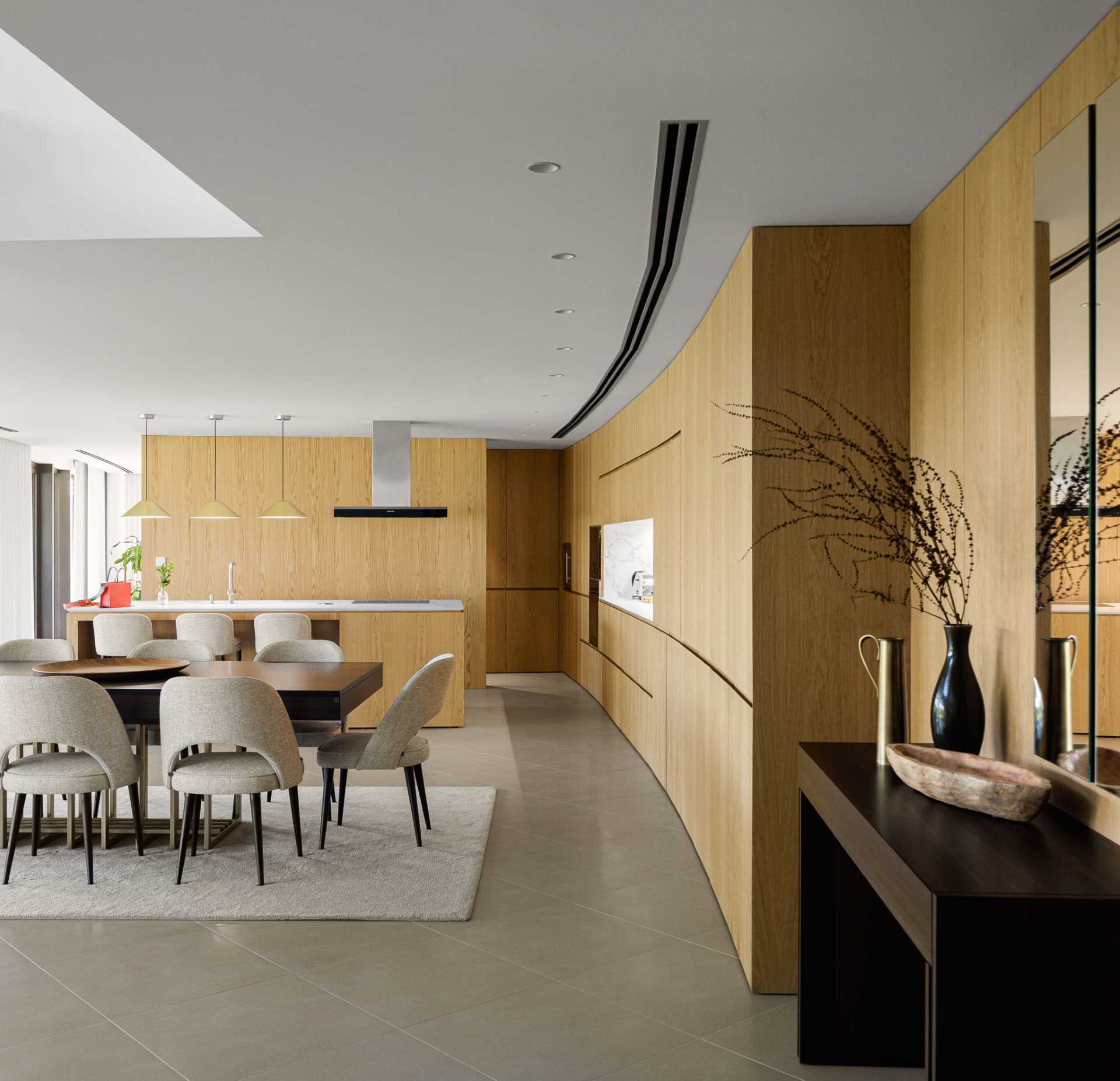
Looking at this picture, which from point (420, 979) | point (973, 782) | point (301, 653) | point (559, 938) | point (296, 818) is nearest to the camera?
point (973, 782)

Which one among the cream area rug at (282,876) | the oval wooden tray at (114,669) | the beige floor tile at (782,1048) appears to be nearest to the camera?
the beige floor tile at (782,1048)

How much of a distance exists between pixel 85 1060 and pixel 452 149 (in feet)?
8.87

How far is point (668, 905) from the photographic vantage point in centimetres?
385

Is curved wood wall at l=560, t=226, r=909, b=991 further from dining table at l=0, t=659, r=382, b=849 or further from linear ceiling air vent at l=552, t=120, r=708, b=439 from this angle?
dining table at l=0, t=659, r=382, b=849

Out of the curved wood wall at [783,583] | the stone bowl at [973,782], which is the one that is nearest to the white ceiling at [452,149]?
the curved wood wall at [783,583]

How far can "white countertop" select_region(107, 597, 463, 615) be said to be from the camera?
7.67 m

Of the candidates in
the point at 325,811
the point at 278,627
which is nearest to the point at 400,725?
the point at 325,811

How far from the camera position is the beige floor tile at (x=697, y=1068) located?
258cm

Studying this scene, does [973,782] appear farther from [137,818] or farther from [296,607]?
[296,607]

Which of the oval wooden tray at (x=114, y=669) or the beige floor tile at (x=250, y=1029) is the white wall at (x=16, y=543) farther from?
the beige floor tile at (x=250, y=1029)

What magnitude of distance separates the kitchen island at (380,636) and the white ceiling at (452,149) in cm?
Answer: 291

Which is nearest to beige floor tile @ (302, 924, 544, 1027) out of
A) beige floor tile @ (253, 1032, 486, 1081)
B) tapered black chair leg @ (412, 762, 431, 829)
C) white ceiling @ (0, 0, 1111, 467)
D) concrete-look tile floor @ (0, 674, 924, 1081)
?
concrete-look tile floor @ (0, 674, 924, 1081)

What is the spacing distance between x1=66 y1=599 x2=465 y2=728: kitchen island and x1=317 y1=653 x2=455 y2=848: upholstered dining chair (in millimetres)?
2882

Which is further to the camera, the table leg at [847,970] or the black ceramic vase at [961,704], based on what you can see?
the table leg at [847,970]
